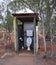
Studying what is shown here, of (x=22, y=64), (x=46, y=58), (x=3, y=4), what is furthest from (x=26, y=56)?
(x=3, y=4)

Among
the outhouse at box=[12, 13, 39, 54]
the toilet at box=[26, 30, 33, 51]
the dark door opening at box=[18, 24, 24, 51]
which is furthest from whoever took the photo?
the dark door opening at box=[18, 24, 24, 51]

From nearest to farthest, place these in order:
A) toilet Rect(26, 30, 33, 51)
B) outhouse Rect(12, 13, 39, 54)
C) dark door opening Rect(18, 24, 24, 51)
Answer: outhouse Rect(12, 13, 39, 54) < toilet Rect(26, 30, 33, 51) < dark door opening Rect(18, 24, 24, 51)

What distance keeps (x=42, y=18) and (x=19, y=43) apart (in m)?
4.09

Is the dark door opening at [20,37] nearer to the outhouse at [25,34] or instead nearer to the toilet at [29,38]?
the outhouse at [25,34]

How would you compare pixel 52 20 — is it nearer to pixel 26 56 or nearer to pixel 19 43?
pixel 26 56

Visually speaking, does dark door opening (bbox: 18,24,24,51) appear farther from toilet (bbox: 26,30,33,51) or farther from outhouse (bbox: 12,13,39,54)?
toilet (bbox: 26,30,33,51)

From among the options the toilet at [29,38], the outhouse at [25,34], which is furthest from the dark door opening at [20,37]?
the toilet at [29,38]

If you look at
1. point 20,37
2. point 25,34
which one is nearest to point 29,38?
point 25,34

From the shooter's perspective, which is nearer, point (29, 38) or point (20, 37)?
point (29, 38)

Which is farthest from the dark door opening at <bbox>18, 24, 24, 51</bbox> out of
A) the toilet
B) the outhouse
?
the toilet

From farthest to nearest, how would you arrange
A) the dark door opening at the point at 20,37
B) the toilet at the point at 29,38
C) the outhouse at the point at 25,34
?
the dark door opening at the point at 20,37 → the toilet at the point at 29,38 → the outhouse at the point at 25,34

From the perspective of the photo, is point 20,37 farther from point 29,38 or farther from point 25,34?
point 29,38

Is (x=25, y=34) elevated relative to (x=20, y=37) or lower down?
elevated

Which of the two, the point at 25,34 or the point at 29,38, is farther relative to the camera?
the point at 25,34
